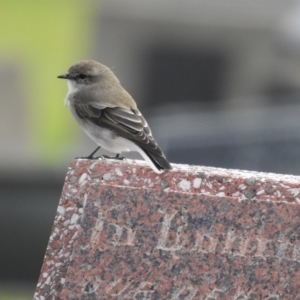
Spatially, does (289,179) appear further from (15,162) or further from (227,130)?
(15,162)

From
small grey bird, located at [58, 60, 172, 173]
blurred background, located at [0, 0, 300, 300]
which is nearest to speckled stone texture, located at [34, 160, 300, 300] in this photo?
small grey bird, located at [58, 60, 172, 173]

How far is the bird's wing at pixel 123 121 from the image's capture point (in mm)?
6340

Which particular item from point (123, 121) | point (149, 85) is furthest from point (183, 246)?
point (149, 85)

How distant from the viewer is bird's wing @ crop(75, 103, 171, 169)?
634 centimetres

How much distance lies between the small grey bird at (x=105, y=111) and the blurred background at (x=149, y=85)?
4659 millimetres

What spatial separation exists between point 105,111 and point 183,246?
2761 mm

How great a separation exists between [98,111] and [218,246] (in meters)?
2.83

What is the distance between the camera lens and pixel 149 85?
80.8ft

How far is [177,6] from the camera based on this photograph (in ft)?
87.6

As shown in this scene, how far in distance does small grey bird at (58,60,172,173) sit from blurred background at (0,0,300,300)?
466 centimetres

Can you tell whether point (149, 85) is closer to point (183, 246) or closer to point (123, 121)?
point (123, 121)

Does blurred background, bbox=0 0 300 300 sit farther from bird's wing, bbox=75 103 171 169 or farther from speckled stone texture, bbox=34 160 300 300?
speckled stone texture, bbox=34 160 300 300

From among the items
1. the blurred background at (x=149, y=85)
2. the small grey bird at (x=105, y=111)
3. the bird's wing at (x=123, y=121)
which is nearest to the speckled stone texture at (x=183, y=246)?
the small grey bird at (x=105, y=111)

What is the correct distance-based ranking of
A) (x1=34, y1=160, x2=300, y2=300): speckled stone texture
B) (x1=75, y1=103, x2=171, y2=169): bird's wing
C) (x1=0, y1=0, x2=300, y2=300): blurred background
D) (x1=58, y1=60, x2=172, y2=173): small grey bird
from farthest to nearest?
(x1=0, y1=0, x2=300, y2=300): blurred background, (x1=58, y1=60, x2=172, y2=173): small grey bird, (x1=75, y1=103, x2=171, y2=169): bird's wing, (x1=34, y1=160, x2=300, y2=300): speckled stone texture
